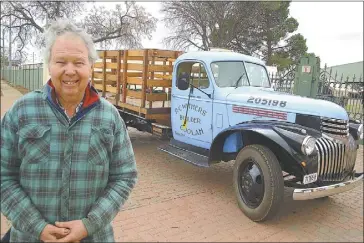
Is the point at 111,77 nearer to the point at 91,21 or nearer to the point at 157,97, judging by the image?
the point at 157,97

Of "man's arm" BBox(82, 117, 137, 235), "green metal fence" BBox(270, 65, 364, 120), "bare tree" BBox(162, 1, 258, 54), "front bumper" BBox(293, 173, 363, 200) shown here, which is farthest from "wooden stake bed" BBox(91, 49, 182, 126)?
"bare tree" BBox(162, 1, 258, 54)

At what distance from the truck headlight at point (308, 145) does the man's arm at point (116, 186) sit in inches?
89.3

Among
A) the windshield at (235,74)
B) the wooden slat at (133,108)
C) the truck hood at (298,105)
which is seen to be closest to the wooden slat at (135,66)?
the wooden slat at (133,108)

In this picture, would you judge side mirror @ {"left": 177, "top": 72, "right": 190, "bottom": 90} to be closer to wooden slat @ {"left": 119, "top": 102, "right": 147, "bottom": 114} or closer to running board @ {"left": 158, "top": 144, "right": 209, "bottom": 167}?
running board @ {"left": 158, "top": 144, "right": 209, "bottom": 167}

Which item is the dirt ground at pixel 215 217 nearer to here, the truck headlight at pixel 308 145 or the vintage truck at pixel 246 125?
the vintage truck at pixel 246 125

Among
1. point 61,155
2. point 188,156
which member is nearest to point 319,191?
point 188,156

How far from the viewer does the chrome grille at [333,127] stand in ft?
12.8

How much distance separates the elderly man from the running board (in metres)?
3.05

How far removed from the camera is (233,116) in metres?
4.64

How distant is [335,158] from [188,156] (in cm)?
206

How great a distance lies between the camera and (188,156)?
16.5 feet

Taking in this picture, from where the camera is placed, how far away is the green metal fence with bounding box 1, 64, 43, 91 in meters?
20.3

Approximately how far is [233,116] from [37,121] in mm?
3378

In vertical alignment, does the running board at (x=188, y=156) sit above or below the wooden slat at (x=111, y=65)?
below
